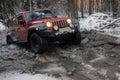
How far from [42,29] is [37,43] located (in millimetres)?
782

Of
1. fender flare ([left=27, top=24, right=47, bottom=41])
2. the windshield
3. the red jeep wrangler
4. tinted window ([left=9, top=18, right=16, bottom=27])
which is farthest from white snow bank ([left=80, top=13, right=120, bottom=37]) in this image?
fender flare ([left=27, top=24, right=47, bottom=41])

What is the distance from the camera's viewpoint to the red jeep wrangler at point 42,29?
895 centimetres

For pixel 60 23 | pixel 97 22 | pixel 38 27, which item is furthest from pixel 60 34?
pixel 97 22

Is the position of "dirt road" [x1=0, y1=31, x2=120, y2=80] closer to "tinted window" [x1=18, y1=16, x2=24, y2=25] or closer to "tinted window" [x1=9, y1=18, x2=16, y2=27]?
"tinted window" [x1=18, y1=16, x2=24, y2=25]

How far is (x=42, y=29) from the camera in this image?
889cm

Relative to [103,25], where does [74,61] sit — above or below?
below

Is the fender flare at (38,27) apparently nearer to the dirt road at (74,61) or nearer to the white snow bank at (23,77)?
the dirt road at (74,61)

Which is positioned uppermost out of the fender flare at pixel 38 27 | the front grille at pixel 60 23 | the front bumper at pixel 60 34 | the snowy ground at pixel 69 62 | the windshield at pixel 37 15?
the windshield at pixel 37 15

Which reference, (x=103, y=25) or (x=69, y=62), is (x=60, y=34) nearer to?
(x=69, y=62)

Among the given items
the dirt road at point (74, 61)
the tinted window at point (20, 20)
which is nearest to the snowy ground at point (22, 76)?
the dirt road at point (74, 61)

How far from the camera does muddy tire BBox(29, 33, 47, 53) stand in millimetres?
8961

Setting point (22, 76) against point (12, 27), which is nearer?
point (22, 76)

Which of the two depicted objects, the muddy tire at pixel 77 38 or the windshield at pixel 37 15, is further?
the windshield at pixel 37 15

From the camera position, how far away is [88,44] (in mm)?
10141
